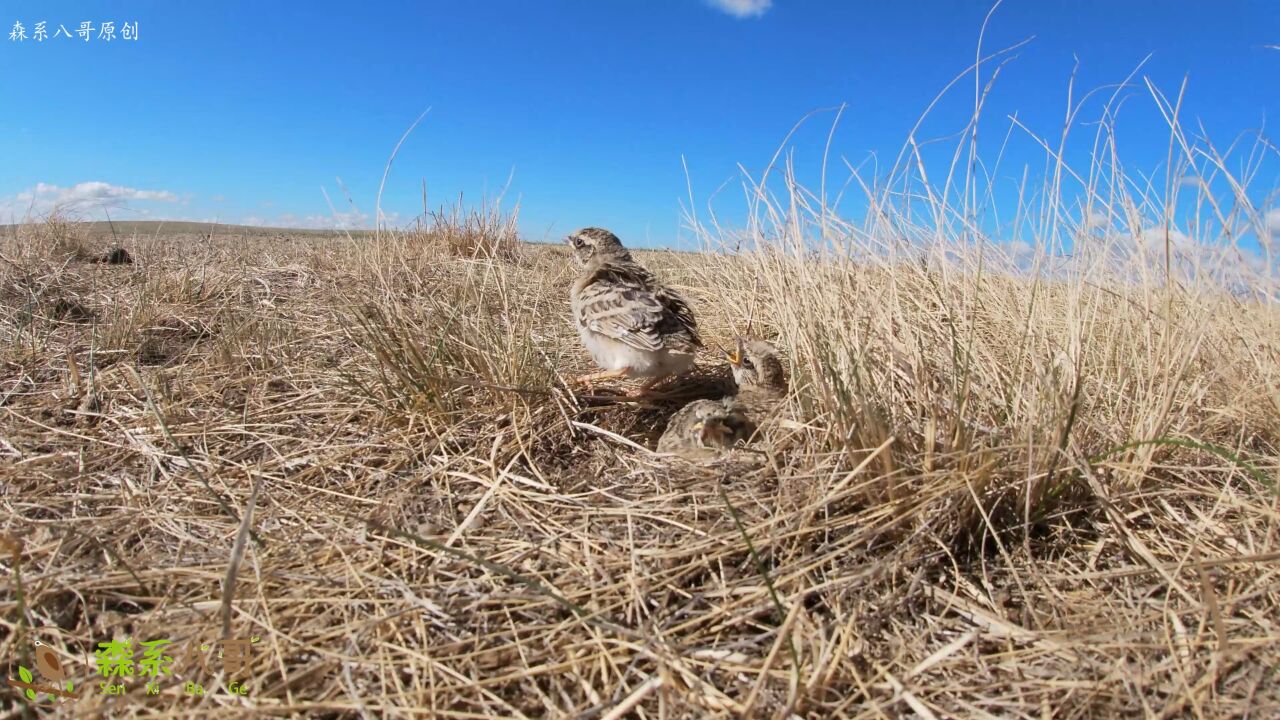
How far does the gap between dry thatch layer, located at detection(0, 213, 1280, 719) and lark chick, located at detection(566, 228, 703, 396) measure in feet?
1.44

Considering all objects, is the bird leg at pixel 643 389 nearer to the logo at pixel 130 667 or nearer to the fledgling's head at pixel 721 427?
the fledgling's head at pixel 721 427

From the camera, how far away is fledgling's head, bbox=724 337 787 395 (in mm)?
2842

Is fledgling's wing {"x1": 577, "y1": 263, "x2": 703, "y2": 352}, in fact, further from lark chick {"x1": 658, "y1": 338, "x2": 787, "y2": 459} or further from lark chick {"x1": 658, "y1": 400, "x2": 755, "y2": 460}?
lark chick {"x1": 658, "y1": 400, "x2": 755, "y2": 460}

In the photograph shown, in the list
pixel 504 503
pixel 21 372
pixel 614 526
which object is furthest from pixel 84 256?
pixel 614 526

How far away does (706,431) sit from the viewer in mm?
2420

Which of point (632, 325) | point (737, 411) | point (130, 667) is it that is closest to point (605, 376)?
point (632, 325)

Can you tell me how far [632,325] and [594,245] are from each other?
1528mm

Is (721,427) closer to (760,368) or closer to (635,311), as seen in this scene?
(760,368)

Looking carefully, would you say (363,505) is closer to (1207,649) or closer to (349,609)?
(349,609)

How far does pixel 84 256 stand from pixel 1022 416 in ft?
25.7

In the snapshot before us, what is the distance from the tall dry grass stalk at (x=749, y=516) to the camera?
1399mm

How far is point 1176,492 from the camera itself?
1756 millimetres

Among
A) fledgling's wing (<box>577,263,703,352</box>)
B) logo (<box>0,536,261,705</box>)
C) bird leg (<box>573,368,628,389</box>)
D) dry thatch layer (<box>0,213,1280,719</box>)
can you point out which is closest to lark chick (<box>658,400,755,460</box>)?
dry thatch layer (<box>0,213,1280,719</box>)

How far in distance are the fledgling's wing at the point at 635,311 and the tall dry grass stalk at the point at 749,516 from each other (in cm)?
39
